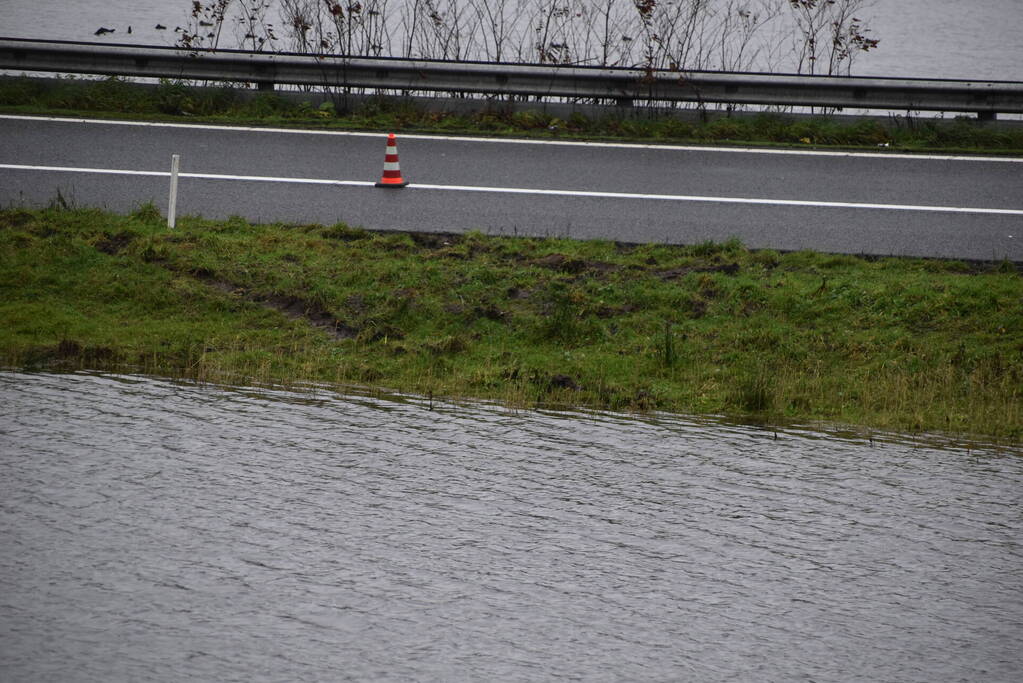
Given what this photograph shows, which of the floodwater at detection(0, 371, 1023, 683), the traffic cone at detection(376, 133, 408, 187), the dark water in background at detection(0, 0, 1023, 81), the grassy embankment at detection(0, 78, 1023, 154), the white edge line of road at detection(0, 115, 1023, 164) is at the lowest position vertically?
the floodwater at detection(0, 371, 1023, 683)

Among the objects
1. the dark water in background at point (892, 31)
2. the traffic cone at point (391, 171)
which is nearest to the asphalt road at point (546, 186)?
the traffic cone at point (391, 171)

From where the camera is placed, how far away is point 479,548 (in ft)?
14.8

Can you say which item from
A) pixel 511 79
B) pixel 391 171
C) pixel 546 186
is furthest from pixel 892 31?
pixel 391 171

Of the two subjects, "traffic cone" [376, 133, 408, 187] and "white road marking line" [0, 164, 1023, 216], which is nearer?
"white road marking line" [0, 164, 1023, 216]

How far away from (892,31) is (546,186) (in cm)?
2981

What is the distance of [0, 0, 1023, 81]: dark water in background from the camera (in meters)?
28.3

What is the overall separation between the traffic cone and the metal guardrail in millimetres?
3608

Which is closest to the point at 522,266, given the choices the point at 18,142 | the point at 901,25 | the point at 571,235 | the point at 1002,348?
the point at 571,235

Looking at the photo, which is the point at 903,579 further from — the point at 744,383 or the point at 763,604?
the point at 744,383

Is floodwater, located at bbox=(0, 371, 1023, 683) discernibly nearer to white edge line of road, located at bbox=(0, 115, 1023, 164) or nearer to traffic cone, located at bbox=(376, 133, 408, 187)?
traffic cone, located at bbox=(376, 133, 408, 187)

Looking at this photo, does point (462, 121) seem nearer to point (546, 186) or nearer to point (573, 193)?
point (546, 186)

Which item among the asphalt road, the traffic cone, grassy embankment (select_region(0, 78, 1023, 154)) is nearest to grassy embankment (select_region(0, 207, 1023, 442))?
the asphalt road

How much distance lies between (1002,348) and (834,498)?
9.26 ft

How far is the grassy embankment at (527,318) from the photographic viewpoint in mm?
6949
